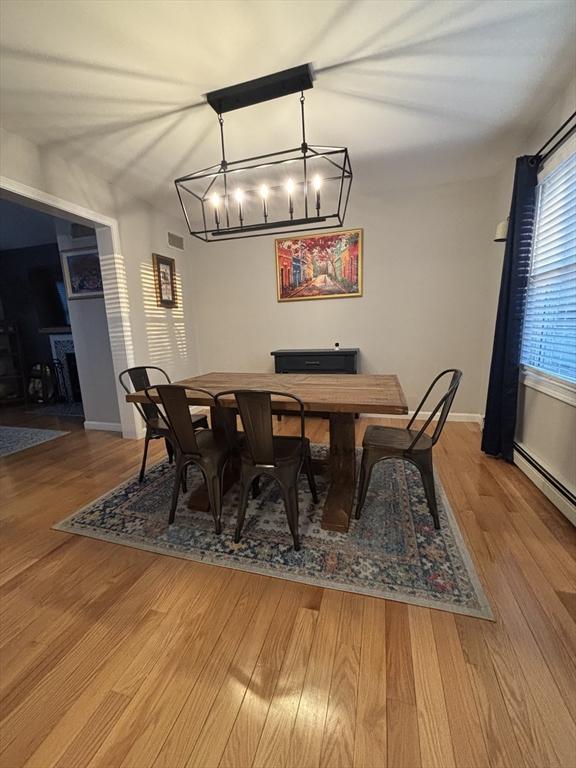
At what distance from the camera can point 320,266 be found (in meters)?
3.95

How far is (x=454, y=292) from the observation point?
11.8ft

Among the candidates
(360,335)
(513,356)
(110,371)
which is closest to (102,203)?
(110,371)

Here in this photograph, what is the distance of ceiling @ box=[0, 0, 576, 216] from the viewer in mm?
1491

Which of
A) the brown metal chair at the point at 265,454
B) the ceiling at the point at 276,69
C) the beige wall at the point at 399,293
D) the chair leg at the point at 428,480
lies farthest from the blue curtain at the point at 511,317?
the brown metal chair at the point at 265,454

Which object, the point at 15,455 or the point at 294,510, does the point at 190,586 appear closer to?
the point at 294,510

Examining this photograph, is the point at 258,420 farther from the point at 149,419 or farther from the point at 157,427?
the point at 149,419

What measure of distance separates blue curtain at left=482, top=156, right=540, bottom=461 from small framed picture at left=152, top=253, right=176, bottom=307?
3.48 meters

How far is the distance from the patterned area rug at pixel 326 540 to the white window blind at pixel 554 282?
3.99 ft

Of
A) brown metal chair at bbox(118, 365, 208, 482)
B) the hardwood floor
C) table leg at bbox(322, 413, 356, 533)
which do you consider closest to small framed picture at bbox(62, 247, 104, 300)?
brown metal chair at bbox(118, 365, 208, 482)

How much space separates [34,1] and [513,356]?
3.45 metres

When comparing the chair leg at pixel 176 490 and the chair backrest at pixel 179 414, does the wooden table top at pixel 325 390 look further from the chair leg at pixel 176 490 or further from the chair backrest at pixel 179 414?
the chair leg at pixel 176 490

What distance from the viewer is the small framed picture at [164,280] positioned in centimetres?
374

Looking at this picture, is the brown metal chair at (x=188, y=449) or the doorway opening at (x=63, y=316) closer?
the brown metal chair at (x=188, y=449)

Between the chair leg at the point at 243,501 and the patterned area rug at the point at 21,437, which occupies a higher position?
the chair leg at the point at 243,501
